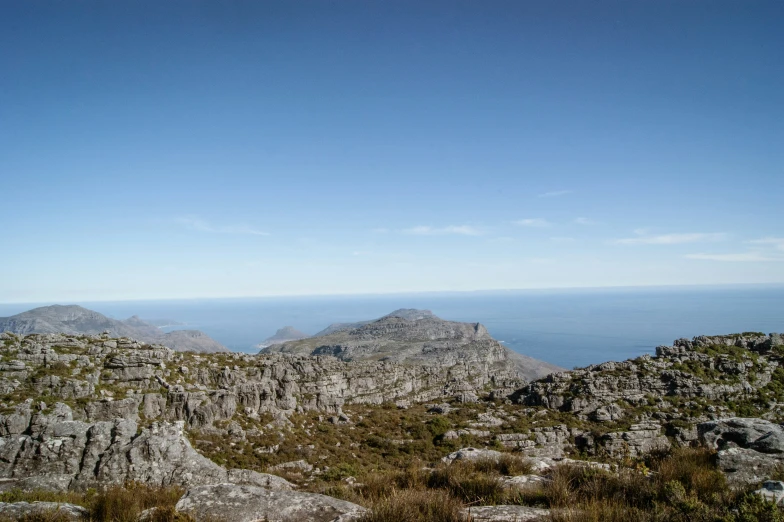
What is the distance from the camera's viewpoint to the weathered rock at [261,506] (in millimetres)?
6121

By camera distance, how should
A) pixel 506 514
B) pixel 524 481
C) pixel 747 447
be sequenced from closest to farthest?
pixel 506 514 < pixel 524 481 < pixel 747 447

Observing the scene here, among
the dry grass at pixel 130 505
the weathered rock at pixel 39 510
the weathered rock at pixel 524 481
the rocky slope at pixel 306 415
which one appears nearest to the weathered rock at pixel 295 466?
the rocky slope at pixel 306 415

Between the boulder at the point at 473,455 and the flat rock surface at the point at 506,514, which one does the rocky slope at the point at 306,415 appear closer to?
the boulder at the point at 473,455

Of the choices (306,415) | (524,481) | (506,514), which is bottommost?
(306,415)

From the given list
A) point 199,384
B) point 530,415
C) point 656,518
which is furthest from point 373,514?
point 530,415

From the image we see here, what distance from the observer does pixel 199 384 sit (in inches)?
1129

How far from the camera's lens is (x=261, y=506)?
6.43 meters

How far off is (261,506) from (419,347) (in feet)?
364

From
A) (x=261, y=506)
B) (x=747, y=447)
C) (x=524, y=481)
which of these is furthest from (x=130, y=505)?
(x=747, y=447)

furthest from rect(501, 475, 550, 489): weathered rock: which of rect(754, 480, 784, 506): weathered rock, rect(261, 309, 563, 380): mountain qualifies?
rect(261, 309, 563, 380): mountain

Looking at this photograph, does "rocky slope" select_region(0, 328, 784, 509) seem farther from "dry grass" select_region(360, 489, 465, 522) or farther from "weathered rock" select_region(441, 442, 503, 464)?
"dry grass" select_region(360, 489, 465, 522)

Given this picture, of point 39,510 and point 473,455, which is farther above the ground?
point 39,510

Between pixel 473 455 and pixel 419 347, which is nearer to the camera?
pixel 473 455

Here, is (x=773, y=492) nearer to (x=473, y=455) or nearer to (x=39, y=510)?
(x=473, y=455)
